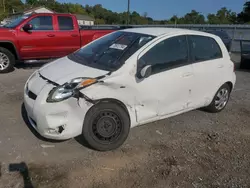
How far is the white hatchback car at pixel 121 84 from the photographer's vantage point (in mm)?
3197

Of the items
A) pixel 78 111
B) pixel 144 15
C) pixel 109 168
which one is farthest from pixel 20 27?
pixel 144 15

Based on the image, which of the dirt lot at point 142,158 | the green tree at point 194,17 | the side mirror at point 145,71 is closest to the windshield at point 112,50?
the side mirror at point 145,71

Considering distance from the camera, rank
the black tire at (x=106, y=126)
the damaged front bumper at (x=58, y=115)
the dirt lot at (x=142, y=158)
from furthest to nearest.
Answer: the black tire at (x=106, y=126), the damaged front bumper at (x=58, y=115), the dirt lot at (x=142, y=158)

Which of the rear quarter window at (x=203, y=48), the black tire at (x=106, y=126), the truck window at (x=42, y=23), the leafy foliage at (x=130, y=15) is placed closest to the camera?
the black tire at (x=106, y=126)

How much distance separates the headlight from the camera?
3.16 metres

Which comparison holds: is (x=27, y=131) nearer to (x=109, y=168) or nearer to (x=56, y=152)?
(x=56, y=152)

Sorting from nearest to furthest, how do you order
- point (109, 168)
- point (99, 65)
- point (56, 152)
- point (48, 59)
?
point (109, 168), point (56, 152), point (99, 65), point (48, 59)

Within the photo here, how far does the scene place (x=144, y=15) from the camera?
256 ft

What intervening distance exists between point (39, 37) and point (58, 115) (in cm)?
577

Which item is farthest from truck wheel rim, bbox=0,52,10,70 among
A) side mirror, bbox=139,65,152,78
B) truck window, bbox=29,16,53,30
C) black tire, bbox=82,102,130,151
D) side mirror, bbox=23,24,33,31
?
side mirror, bbox=139,65,152,78

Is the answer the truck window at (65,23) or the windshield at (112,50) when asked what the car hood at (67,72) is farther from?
the truck window at (65,23)

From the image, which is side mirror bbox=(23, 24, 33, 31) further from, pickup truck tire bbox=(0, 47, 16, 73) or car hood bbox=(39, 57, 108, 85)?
car hood bbox=(39, 57, 108, 85)

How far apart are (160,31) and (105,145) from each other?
6.68 feet

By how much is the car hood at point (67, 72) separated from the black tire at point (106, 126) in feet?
1.52
